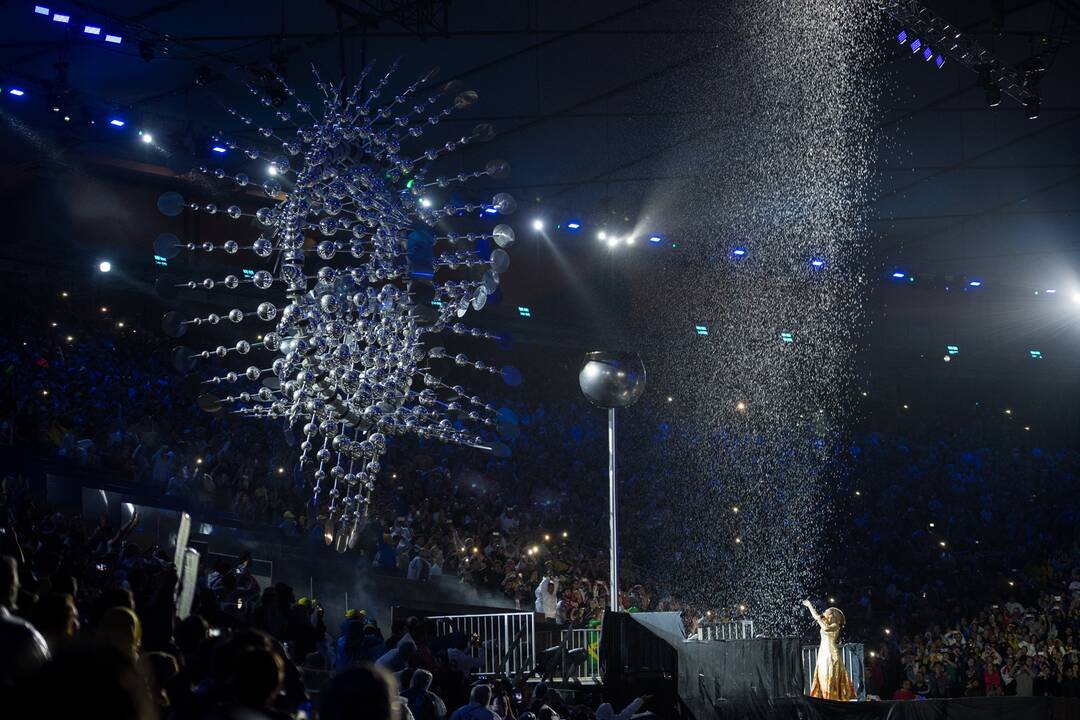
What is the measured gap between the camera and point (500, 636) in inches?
449

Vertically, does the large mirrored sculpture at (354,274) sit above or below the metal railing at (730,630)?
above

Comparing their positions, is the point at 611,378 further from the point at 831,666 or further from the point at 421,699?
the point at 831,666

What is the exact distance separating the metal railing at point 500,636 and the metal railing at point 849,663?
118 inches

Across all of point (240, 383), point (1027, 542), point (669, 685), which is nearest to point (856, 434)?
point (1027, 542)

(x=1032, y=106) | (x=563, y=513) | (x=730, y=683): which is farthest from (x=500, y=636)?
(x=1032, y=106)

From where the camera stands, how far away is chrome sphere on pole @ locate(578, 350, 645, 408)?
32.1ft

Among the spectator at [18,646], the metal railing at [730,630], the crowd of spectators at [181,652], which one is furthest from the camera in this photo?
the metal railing at [730,630]

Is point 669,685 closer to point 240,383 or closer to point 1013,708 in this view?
point 1013,708

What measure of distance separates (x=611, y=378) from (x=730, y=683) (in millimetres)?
3175

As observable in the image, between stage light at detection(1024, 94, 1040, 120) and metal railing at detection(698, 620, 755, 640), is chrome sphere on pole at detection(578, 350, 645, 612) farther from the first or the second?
stage light at detection(1024, 94, 1040, 120)

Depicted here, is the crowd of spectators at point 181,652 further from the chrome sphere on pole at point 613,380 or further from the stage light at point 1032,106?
the stage light at point 1032,106

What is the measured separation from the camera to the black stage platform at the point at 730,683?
9602mm

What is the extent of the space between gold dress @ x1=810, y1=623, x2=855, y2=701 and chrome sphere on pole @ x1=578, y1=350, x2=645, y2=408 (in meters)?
3.46

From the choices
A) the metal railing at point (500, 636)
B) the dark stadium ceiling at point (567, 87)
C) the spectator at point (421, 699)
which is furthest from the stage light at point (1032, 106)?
the spectator at point (421, 699)
